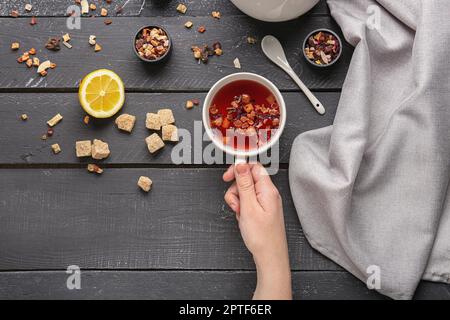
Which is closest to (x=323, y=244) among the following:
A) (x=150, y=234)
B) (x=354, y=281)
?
(x=354, y=281)

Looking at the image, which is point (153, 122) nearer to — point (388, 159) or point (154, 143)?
point (154, 143)

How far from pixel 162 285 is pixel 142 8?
0.68 metres

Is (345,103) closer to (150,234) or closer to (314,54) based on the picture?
(314,54)

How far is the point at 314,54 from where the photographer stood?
1164 mm

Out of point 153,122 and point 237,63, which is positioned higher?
point 237,63

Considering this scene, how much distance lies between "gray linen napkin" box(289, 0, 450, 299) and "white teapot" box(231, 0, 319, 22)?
122mm

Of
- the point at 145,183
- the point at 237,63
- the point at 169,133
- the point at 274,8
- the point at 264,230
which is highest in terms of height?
the point at 274,8

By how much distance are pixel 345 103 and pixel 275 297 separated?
0.47 m

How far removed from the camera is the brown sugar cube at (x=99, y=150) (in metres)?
1.16

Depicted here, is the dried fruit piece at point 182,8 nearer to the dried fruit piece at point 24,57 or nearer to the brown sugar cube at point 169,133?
the brown sugar cube at point 169,133

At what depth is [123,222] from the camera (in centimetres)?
117

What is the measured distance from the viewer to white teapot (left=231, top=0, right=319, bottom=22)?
1.07 meters

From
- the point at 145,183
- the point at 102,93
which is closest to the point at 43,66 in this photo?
the point at 102,93

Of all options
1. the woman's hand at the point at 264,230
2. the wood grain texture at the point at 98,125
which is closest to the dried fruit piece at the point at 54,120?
the wood grain texture at the point at 98,125
